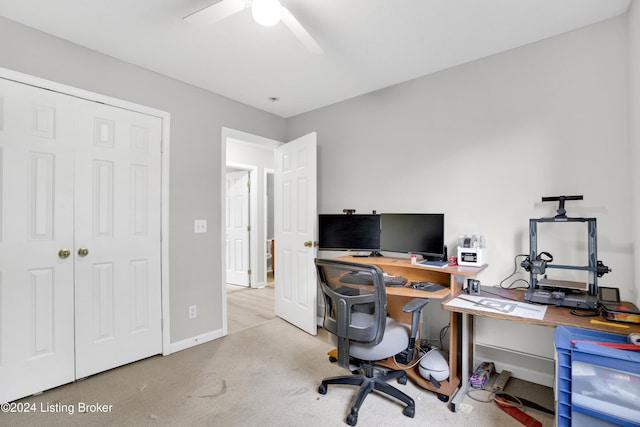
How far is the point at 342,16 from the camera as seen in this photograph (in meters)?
1.99

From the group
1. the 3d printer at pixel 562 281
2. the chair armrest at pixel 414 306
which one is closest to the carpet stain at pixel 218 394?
the chair armrest at pixel 414 306

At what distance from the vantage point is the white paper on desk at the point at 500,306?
1766 mm

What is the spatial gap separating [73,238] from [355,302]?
213cm

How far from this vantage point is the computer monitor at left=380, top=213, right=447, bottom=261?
249 cm

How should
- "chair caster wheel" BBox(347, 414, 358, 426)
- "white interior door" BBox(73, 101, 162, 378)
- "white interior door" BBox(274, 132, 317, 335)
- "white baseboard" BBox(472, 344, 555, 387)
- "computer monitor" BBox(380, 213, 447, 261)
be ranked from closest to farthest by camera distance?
"chair caster wheel" BBox(347, 414, 358, 426)
"white baseboard" BBox(472, 344, 555, 387)
"white interior door" BBox(73, 101, 162, 378)
"computer monitor" BBox(380, 213, 447, 261)
"white interior door" BBox(274, 132, 317, 335)

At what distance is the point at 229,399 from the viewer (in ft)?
6.91

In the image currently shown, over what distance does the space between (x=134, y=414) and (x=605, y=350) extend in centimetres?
258

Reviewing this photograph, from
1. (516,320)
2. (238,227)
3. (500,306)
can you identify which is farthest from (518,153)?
(238,227)

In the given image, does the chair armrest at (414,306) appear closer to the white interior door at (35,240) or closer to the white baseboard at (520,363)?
the white baseboard at (520,363)

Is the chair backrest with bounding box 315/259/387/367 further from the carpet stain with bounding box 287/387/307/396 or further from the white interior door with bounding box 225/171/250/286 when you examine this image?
the white interior door with bounding box 225/171/250/286

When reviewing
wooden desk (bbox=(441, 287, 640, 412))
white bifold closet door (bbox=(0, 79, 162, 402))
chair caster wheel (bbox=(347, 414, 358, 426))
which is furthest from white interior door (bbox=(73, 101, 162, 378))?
wooden desk (bbox=(441, 287, 640, 412))

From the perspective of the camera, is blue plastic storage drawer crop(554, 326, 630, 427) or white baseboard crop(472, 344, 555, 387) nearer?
blue plastic storage drawer crop(554, 326, 630, 427)

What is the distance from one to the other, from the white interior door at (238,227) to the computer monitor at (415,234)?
10.6 ft

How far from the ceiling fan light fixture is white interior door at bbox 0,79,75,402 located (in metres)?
1.69
